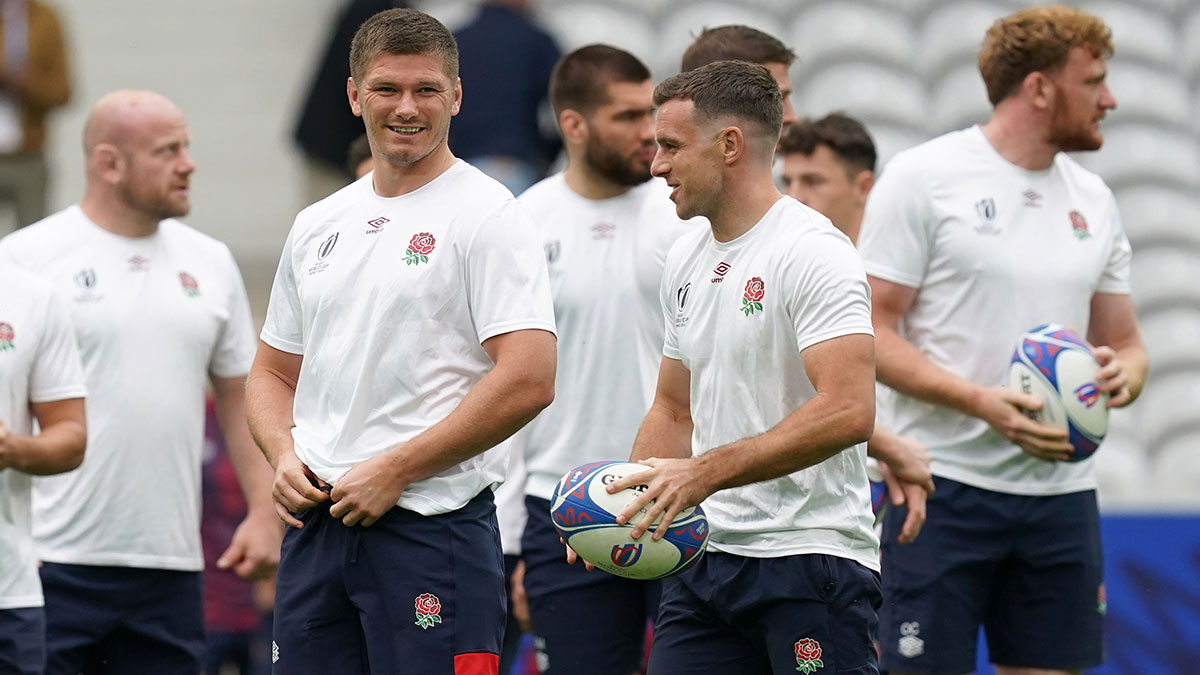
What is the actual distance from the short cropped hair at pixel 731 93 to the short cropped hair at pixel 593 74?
5.22 ft

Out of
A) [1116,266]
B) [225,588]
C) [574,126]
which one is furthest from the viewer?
[225,588]

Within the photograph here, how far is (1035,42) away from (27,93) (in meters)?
6.75

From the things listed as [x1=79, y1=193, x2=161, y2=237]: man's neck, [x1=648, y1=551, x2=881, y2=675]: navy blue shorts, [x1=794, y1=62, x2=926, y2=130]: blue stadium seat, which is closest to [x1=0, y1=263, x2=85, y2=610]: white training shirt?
[x1=79, y1=193, x2=161, y2=237]: man's neck

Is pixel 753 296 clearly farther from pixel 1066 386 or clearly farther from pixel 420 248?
pixel 1066 386

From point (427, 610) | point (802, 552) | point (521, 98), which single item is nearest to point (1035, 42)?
point (802, 552)

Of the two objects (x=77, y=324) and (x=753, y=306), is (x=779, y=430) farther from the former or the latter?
(x=77, y=324)

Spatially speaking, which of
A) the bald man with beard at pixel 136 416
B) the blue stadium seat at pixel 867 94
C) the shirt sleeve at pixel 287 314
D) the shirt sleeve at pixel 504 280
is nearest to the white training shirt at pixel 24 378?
the bald man with beard at pixel 136 416

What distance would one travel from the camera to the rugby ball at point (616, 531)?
178 inches

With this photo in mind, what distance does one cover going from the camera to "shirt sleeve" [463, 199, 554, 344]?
4.66 metres

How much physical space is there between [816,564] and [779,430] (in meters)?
0.47

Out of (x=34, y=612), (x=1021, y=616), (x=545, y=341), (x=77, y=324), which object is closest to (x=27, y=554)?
(x=34, y=612)

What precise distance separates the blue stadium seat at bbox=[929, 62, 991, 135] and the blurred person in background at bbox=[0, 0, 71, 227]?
5.72 m

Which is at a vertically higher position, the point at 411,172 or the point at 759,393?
the point at 411,172

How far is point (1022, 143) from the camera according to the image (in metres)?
6.21
